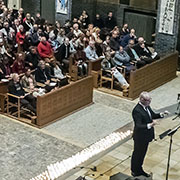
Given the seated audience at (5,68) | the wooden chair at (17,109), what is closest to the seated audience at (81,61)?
the seated audience at (5,68)

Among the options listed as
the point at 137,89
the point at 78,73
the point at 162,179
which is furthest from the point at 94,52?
the point at 162,179

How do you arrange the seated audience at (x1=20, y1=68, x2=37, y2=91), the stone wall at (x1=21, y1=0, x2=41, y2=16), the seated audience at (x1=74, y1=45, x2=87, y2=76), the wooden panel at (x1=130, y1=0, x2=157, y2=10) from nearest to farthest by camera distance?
1. the seated audience at (x1=20, y1=68, x2=37, y2=91)
2. the seated audience at (x1=74, y1=45, x2=87, y2=76)
3. the wooden panel at (x1=130, y1=0, x2=157, y2=10)
4. the stone wall at (x1=21, y1=0, x2=41, y2=16)

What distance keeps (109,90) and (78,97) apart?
1.83m

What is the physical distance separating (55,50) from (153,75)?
333 centimetres

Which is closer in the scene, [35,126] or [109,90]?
[35,126]

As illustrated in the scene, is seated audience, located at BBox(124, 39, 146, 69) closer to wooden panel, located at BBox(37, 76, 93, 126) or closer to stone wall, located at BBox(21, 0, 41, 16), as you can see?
wooden panel, located at BBox(37, 76, 93, 126)

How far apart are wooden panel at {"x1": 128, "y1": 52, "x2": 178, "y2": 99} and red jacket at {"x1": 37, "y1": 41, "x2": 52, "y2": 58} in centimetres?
302

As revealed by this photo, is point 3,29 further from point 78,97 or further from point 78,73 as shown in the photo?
point 78,97

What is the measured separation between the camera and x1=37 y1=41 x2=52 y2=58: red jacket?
15234 millimetres

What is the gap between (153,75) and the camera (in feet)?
48.3

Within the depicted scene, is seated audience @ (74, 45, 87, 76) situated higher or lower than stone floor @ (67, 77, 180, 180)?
higher

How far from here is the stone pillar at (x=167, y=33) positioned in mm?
16609

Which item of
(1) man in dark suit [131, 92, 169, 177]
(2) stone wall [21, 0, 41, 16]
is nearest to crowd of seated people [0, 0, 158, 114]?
(2) stone wall [21, 0, 41, 16]

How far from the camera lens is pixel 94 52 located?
49.8 ft
